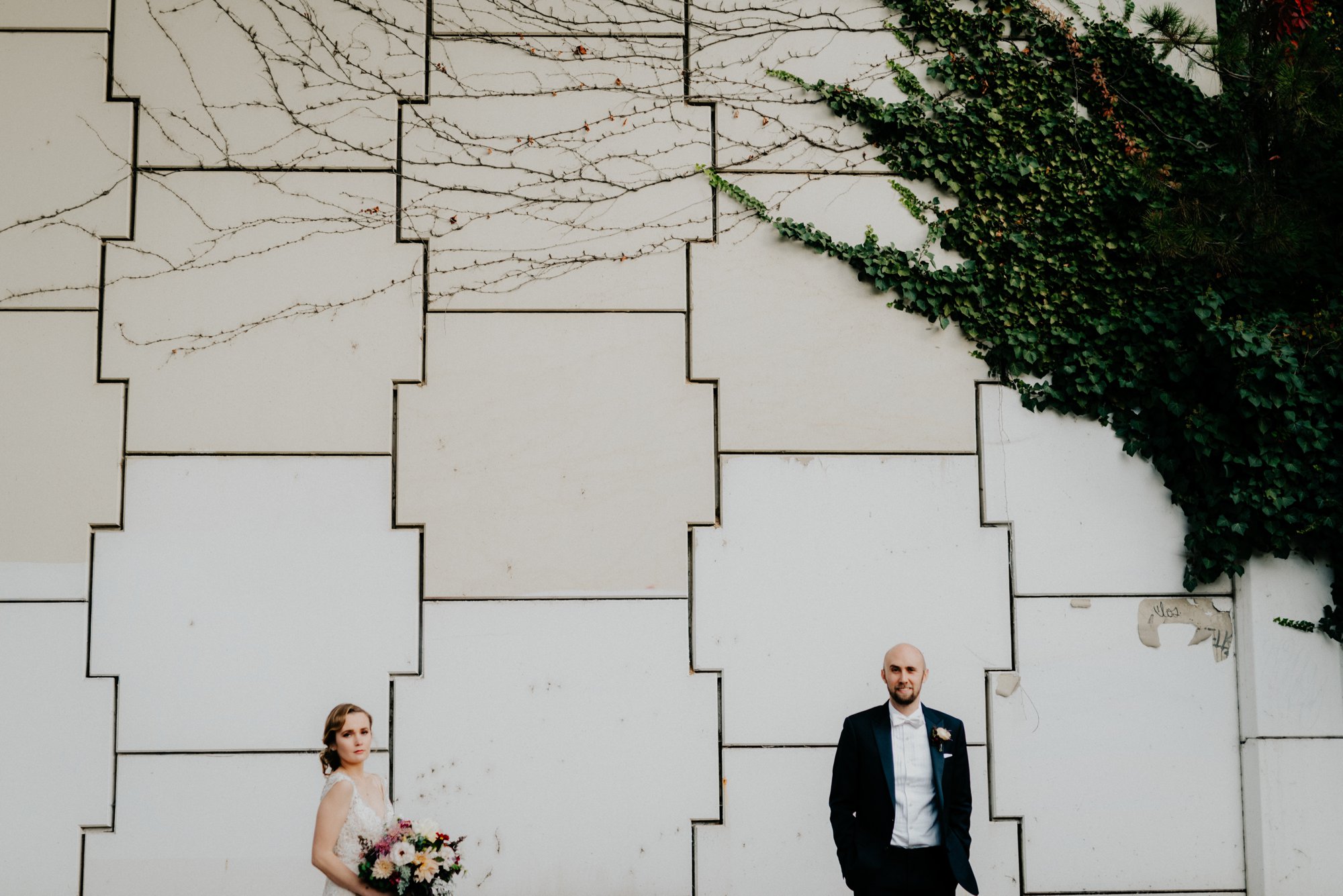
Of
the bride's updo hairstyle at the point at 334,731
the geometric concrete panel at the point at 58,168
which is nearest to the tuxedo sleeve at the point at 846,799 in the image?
the bride's updo hairstyle at the point at 334,731

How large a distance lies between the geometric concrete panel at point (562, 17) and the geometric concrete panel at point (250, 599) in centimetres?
225

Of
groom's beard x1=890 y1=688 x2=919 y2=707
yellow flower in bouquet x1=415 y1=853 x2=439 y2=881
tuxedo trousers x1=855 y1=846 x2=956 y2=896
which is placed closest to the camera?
yellow flower in bouquet x1=415 y1=853 x2=439 y2=881

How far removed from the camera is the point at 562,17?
514 cm

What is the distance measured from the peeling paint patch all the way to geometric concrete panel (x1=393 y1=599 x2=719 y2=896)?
2146mm

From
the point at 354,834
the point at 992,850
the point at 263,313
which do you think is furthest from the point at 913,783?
the point at 263,313

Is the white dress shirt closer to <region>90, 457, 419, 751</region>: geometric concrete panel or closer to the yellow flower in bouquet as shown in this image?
the yellow flower in bouquet

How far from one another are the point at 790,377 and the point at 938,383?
0.74 m

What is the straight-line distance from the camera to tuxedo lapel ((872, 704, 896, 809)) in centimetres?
376

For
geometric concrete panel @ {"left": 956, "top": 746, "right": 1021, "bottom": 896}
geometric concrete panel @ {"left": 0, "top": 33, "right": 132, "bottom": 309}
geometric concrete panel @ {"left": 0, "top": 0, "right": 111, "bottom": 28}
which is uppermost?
geometric concrete panel @ {"left": 0, "top": 0, "right": 111, "bottom": 28}

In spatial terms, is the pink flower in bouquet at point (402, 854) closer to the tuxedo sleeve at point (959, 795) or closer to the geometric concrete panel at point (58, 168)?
the tuxedo sleeve at point (959, 795)

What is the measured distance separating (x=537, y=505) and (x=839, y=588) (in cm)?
151

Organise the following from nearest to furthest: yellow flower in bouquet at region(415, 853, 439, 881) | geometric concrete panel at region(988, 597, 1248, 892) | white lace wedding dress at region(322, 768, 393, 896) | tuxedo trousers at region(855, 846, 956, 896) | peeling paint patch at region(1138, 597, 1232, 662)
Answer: yellow flower in bouquet at region(415, 853, 439, 881) < white lace wedding dress at region(322, 768, 393, 896) < tuxedo trousers at region(855, 846, 956, 896) < geometric concrete panel at region(988, 597, 1248, 892) < peeling paint patch at region(1138, 597, 1232, 662)

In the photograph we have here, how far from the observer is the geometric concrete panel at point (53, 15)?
16.4 ft

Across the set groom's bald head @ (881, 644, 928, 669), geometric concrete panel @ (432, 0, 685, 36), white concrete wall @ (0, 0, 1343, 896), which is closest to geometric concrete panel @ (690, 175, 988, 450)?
white concrete wall @ (0, 0, 1343, 896)
